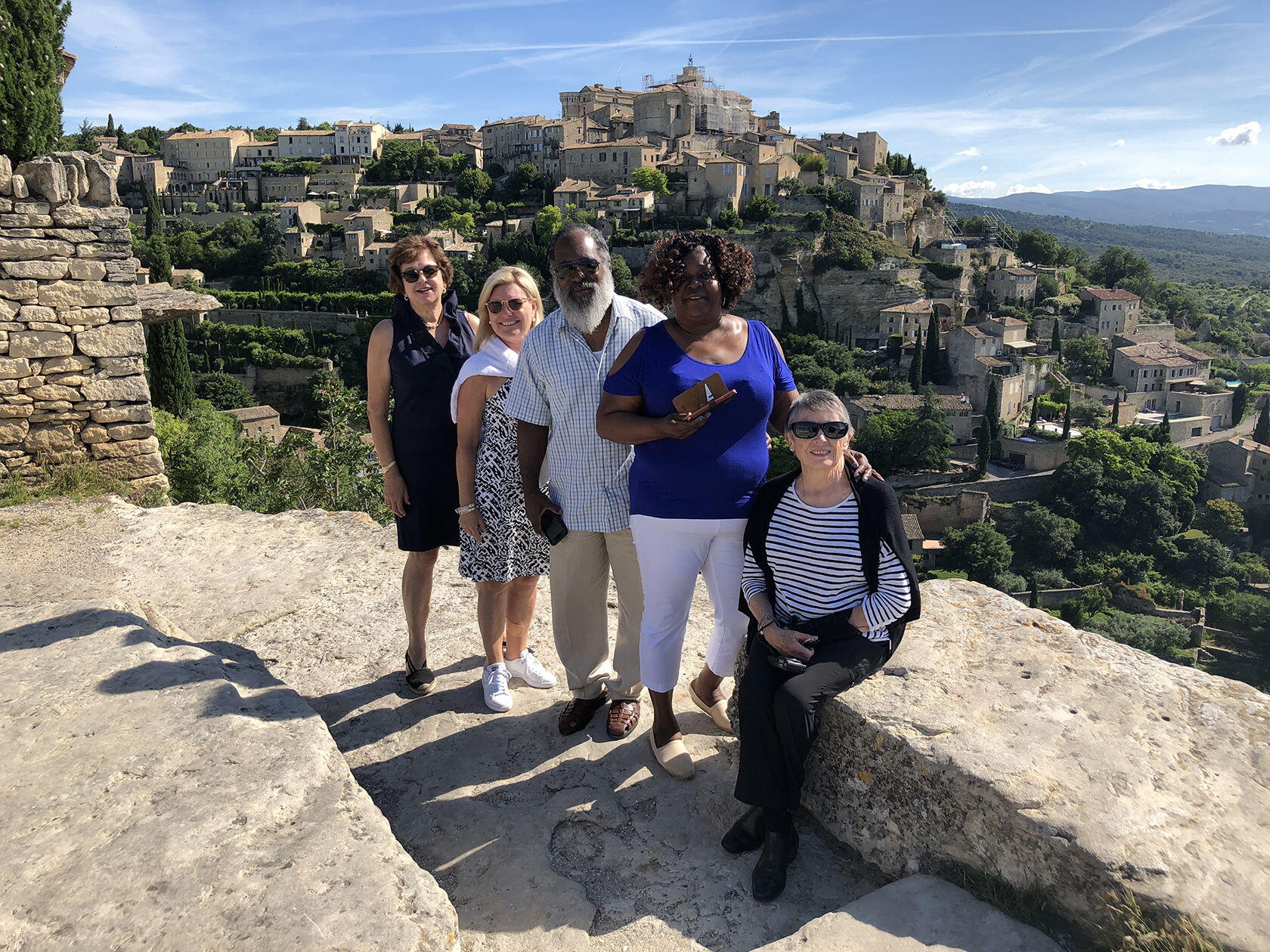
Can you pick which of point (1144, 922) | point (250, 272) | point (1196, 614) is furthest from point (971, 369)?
point (1144, 922)

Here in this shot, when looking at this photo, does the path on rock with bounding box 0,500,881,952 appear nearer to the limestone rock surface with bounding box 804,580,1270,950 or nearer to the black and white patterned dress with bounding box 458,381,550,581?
the limestone rock surface with bounding box 804,580,1270,950

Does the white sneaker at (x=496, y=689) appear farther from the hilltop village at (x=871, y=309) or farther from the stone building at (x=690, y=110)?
the stone building at (x=690, y=110)

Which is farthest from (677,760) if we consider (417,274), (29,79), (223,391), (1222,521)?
(1222,521)

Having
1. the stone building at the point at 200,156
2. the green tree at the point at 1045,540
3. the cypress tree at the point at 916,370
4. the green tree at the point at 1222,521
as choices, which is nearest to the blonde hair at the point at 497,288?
the green tree at the point at 1045,540

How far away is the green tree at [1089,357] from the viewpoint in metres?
43.9

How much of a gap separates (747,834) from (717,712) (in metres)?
0.56

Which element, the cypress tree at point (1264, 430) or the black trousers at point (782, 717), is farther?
the cypress tree at point (1264, 430)

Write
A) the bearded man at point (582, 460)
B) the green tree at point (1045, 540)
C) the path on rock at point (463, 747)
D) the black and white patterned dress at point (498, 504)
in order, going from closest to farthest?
the path on rock at point (463, 747), the bearded man at point (582, 460), the black and white patterned dress at point (498, 504), the green tree at point (1045, 540)

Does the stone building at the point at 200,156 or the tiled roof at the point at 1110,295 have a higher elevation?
the stone building at the point at 200,156

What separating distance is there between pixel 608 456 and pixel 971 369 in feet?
137

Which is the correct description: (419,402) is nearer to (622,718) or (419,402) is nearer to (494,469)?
(494,469)

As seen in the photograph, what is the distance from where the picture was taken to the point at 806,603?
7.38 ft

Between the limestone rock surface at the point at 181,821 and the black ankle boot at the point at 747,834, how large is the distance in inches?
30.9

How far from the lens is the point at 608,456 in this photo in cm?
247
